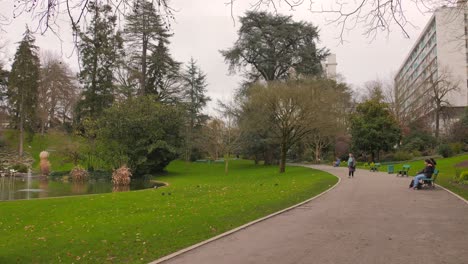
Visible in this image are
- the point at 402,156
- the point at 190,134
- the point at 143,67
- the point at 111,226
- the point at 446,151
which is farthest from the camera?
the point at 190,134

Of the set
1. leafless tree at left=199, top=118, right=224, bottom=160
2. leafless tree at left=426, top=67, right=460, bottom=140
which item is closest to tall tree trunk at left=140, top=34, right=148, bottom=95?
leafless tree at left=199, top=118, right=224, bottom=160

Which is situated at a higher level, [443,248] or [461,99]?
[461,99]

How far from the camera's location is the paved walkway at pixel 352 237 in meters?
7.07

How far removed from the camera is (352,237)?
8602mm

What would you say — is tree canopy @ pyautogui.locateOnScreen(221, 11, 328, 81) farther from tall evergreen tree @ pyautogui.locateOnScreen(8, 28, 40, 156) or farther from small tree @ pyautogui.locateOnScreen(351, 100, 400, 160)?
tall evergreen tree @ pyautogui.locateOnScreen(8, 28, 40, 156)

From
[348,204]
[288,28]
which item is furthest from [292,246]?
[288,28]

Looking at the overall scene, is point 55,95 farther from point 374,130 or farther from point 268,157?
point 374,130

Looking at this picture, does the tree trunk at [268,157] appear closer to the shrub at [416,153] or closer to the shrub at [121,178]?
the shrub at [416,153]

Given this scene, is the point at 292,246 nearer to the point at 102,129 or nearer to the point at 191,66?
the point at 102,129

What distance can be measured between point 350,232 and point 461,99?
73.8 meters

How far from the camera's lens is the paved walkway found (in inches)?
279

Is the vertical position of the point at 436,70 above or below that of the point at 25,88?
above

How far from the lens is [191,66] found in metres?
69.4

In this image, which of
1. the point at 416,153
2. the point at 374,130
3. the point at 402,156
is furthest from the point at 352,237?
the point at 416,153
